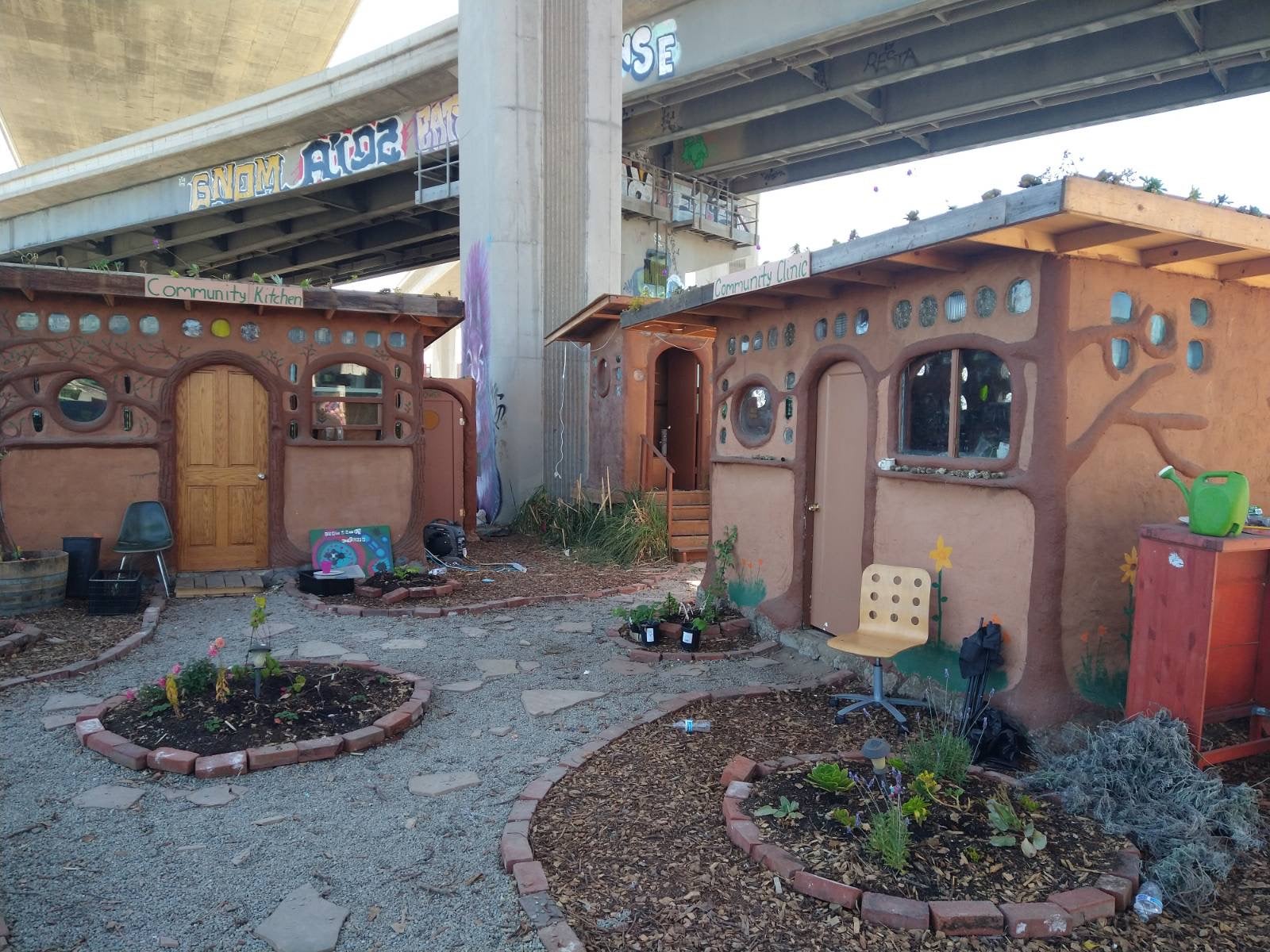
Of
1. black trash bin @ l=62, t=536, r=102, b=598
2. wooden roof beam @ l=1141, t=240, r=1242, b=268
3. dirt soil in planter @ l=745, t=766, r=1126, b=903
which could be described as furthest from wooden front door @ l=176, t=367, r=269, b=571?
wooden roof beam @ l=1141, t=240, r=1242, b=268

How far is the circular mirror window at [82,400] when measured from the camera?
8742mm

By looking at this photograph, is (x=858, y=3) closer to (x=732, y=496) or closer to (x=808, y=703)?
(x=732, y=496)

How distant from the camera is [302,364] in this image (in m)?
9.66

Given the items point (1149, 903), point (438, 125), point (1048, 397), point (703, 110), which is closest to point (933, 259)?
point (1048, 397)

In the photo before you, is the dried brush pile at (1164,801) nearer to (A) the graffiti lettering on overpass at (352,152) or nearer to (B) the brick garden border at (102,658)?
(B) the brick garden border at (102,658)

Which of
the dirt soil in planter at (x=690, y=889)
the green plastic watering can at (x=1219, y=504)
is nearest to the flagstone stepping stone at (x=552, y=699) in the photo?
the dirt soil in planter at (x=690, y=889)

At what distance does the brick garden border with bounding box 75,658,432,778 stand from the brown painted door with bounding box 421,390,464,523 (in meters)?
7.87

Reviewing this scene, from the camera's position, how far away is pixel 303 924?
3113 millimetres

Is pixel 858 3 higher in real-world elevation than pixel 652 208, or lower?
higher

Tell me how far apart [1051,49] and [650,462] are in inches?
490

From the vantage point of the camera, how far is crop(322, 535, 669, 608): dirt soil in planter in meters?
8.77

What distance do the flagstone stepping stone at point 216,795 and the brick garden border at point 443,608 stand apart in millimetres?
3852

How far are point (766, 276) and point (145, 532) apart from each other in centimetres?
713

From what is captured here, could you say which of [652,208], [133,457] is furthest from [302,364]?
[652,208]
